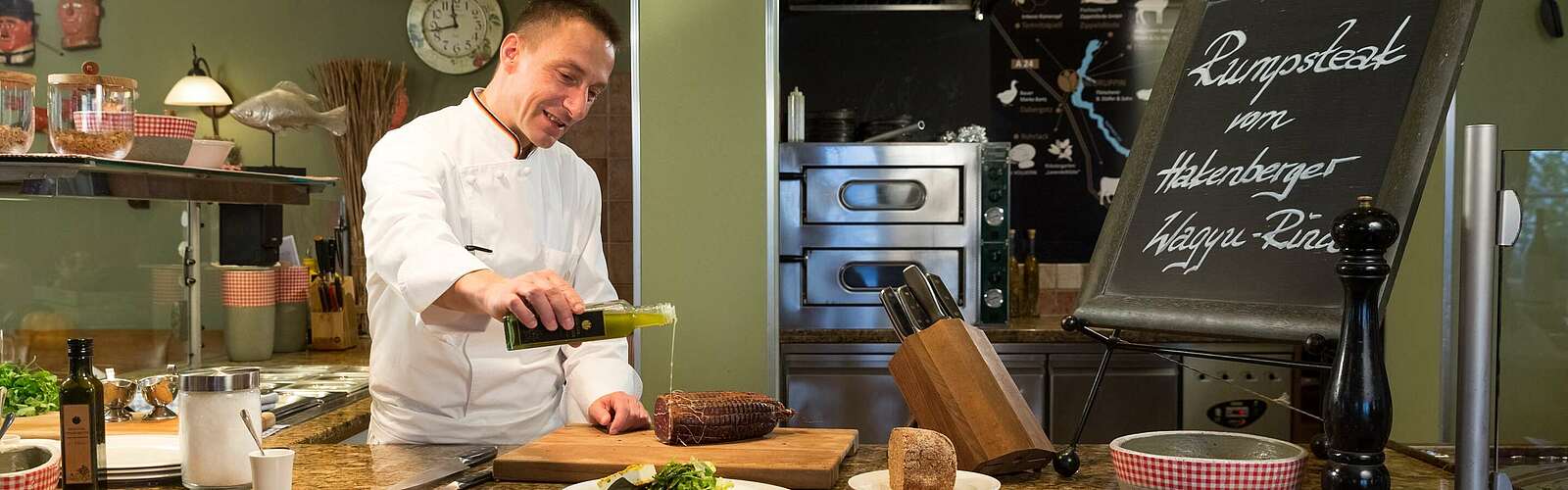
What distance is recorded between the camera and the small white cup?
1.35 m

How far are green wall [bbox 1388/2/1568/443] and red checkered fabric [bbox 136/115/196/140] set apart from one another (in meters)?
2.88

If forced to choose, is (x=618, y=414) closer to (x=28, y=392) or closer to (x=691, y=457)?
(x=691, y=457)

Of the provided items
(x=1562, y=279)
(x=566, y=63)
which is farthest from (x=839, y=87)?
(x=1562, y=279)

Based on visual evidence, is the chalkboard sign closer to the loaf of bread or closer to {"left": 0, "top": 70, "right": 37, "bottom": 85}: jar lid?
the loaf of bread

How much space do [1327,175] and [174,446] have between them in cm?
160

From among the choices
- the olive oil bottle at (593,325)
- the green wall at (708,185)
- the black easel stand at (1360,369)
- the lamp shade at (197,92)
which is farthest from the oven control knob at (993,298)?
the lamp shade at (197,92)

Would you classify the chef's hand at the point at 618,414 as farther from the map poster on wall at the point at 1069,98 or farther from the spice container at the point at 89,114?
the map poster on wall at the point at 1069,98

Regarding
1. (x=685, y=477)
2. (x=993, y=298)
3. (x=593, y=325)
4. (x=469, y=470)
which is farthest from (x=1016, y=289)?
(x=685, y=477)

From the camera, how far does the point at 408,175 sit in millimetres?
2010

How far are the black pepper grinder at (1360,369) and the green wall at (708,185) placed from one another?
2.03 metres

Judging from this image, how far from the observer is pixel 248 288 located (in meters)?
3.17

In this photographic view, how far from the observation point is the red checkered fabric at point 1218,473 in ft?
4.56

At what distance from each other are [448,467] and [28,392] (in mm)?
1061

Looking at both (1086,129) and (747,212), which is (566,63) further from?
(1086,129)
